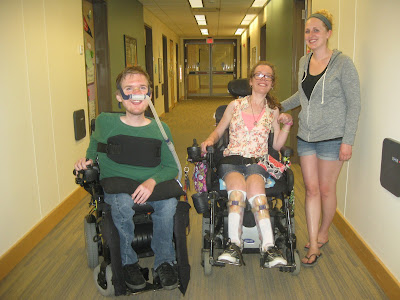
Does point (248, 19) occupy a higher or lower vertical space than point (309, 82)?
higher

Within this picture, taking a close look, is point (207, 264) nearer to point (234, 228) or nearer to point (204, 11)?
point (234, 228)

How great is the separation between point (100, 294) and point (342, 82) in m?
1.91

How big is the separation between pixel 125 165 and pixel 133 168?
5 cm

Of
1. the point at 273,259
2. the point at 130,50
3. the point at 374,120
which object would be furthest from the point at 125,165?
the point at 130,50

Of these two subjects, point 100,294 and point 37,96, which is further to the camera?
point 37,96

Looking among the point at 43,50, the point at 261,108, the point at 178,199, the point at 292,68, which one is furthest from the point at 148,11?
the point at 178,199

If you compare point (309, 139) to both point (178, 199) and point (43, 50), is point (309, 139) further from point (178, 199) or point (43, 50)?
point (43, 50)

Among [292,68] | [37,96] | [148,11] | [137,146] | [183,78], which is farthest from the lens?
[183,78]

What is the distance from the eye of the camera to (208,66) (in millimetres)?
17438

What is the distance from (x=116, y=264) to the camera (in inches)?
79.2

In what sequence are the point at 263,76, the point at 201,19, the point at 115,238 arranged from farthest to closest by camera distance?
A: the point at 201,19 < the point at 263,76 < the point at 115,238

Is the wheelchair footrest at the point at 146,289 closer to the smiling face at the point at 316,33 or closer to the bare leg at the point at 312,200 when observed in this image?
the bare leg at the point at 312,200

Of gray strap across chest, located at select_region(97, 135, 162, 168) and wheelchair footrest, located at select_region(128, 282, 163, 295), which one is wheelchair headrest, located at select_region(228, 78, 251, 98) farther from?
A: wheelchair footrest, located at select_region(128, 282, 163, 295)

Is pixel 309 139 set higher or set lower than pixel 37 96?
lower
